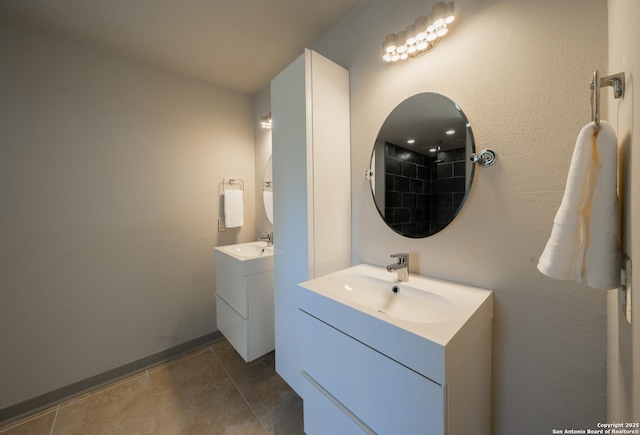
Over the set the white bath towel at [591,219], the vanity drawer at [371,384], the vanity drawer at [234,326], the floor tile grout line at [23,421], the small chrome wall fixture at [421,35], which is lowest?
the floor tile grout line at [23,421]

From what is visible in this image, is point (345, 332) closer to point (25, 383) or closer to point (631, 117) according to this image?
point (631, 117)

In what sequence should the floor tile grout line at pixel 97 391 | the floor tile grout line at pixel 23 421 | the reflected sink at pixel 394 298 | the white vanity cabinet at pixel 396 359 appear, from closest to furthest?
the white vanity cabinet at pixel 396 359 → the reflected sink at pixel 394 298 → the floor tile grout line at pixel 23 421 → the floor tile grout line at pixel 97 391

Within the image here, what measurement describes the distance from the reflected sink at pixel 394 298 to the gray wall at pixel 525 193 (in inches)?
8.2

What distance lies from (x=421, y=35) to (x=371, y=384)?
1480 mm

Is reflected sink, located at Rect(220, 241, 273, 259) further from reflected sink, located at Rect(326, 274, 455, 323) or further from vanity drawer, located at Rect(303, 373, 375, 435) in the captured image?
vanity drawer, located at Rect(303, 373, 375, 435)

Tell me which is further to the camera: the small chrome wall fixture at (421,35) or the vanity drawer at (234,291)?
the vanity drawer at (234,291)

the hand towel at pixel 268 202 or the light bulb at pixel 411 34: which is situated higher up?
the light bulb at pixel 411 34

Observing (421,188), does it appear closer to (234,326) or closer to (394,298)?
(394,298)

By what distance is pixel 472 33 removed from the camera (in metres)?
1.00

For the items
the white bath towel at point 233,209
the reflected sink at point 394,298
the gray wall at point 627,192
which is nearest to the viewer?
the gray wall at point 627,192

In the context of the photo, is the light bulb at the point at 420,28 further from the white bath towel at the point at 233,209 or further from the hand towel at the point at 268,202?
the white bath towel at the point at 233,209

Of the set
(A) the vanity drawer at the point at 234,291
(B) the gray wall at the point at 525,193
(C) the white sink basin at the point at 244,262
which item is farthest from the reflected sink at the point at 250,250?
(B) the gray wall at the point at 525,193

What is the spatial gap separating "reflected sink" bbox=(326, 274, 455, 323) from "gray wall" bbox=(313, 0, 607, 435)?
0.21m

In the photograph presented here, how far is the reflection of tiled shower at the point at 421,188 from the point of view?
3.54ft
